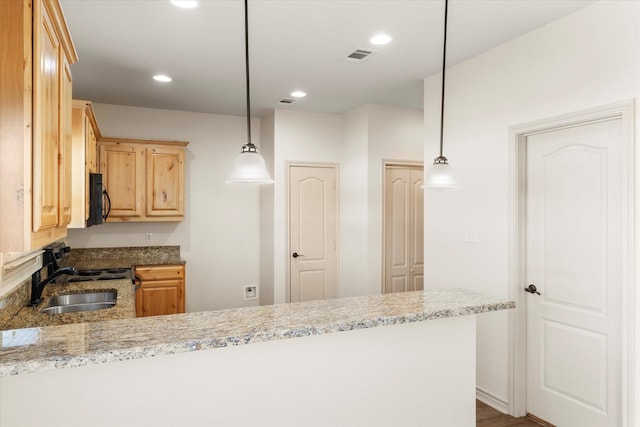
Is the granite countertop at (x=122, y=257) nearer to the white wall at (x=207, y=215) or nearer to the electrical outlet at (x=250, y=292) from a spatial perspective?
the white wall at (x=207, y=215)

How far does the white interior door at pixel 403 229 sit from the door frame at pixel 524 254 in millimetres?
2055

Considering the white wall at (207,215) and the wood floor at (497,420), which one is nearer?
the wood floor at (497,420)

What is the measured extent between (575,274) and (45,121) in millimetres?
2959

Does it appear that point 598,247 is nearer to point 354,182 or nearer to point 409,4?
point 409,4

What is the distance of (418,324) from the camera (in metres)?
2.00

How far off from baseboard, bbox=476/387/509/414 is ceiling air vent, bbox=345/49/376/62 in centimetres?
275

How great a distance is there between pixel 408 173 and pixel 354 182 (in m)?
0.65

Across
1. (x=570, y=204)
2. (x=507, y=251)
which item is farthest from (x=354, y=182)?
(x=570, y=204)

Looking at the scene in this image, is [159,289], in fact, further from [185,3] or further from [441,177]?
[441,177]

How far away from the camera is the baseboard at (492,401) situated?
10.6ft

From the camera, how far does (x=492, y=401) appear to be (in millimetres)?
3338

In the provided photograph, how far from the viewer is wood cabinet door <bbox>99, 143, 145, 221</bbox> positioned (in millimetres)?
4773

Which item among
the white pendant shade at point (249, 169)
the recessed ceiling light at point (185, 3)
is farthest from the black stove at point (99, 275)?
the recessed ceiling light at point (185, 3)

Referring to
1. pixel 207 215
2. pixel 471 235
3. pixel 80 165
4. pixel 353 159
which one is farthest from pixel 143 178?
pixel 471 235
